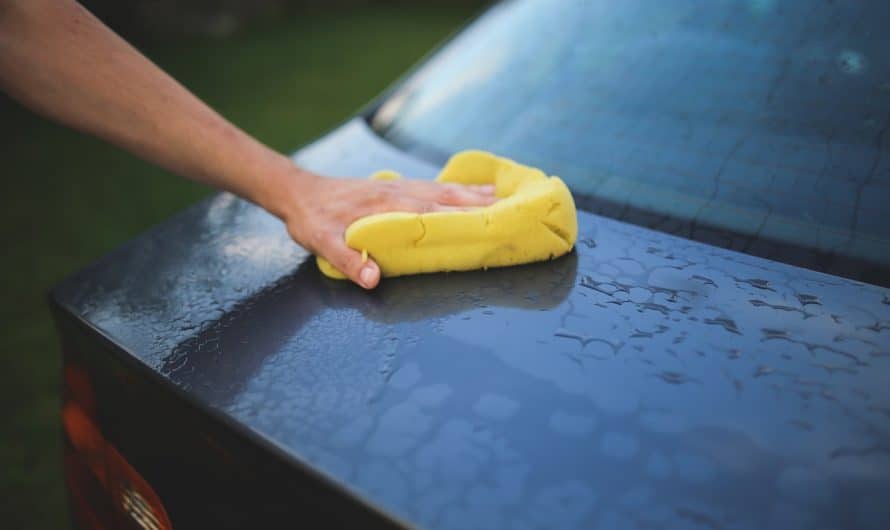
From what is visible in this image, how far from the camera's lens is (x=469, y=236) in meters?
1.02

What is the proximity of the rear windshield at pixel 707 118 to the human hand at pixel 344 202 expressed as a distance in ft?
0.80

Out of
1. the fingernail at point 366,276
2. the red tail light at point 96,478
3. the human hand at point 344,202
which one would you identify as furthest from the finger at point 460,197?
the red tail light at point 96,478

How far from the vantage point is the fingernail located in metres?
1.01

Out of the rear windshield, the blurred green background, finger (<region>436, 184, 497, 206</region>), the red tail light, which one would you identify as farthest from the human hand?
the blurred green background

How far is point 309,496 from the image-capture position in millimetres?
699

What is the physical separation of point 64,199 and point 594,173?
3786 millimetres

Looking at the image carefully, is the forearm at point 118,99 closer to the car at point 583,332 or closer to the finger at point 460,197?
the car at point 583,332

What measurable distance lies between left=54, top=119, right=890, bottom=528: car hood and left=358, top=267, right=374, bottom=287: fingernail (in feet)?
0.08

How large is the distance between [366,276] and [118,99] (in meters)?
0.55

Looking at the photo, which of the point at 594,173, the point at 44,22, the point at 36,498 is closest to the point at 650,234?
the point at 594,173

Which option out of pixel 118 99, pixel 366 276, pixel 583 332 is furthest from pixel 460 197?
pixel 118 99

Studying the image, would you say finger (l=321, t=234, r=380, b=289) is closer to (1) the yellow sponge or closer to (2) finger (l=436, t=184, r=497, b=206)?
(1) the yellow sponge

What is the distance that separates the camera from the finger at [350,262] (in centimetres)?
101

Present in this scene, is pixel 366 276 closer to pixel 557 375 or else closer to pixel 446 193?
pixel 446 193
